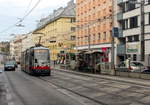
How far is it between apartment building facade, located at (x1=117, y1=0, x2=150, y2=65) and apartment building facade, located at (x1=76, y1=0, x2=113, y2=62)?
297 centimetres

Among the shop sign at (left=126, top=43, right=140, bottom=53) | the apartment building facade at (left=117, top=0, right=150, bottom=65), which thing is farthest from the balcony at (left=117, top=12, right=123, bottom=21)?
the shop sign at (left=126, top=43, right=140, bottom=53)

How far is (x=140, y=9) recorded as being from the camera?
58.4 meters

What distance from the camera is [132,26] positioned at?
6219 centimetres

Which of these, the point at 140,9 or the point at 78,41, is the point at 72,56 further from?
the point at 140,9

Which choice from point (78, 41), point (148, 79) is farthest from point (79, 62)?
point (78, 41)

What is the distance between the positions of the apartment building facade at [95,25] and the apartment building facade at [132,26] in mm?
2965

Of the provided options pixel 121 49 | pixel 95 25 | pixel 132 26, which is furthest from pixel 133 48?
pixel 95 25

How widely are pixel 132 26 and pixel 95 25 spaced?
16.8 metres

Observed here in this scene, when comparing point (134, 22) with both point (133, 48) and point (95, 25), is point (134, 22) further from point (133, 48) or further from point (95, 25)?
point (95, 25)

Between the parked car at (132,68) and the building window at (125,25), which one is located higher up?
the building window at (125,25)

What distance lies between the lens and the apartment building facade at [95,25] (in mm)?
70419

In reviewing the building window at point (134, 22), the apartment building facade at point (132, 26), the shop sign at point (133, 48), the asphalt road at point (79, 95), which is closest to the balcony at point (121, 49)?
the apartment building facade at point (132, 26)

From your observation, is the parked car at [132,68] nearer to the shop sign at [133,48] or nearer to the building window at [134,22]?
the shop sign at [133,48]

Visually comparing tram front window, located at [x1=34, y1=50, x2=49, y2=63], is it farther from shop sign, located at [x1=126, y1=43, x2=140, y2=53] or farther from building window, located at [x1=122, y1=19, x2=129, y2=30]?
building window, located at [x1=122, y1=19, x2=129, y2=30]
